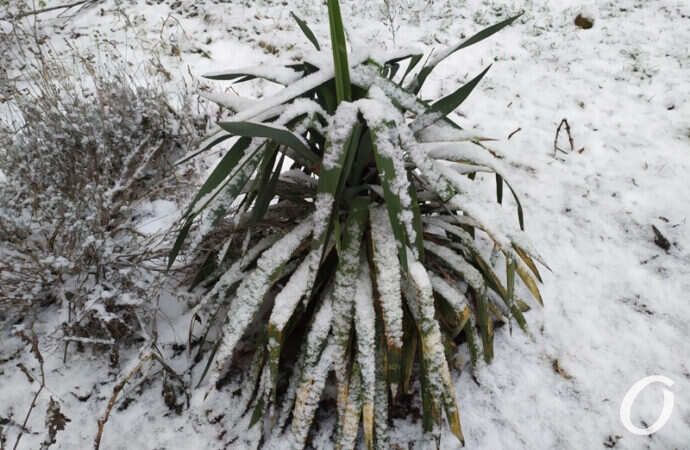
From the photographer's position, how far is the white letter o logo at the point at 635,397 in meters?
A: 1.34

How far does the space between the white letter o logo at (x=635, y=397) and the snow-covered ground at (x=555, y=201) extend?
0.06 feet

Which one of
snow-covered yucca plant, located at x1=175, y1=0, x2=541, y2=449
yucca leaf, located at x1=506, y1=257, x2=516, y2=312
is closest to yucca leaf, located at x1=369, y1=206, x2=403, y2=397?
snow-covered yucca plant, located at x1=175, y1=0, x2=541, y2=449

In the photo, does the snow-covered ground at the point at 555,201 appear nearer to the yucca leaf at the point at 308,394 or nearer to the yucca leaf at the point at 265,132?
the yucca leaf at the point at 308,394

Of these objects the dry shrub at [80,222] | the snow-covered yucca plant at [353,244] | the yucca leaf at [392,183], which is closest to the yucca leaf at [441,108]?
the snow-covered yucca plant at [353,244]

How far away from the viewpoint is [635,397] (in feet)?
4.65

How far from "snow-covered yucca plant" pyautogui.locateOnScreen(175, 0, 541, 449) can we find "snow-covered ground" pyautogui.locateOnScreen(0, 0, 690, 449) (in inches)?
8.7

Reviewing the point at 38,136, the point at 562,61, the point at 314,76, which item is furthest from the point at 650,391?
the point at 38,136

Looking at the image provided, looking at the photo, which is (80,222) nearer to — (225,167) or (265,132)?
(225,167)

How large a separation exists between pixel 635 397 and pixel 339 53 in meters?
1.52

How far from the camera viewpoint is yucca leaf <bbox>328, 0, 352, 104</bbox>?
40.9 inches

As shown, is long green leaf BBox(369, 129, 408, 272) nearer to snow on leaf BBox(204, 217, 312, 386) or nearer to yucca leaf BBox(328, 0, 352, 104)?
yucca leaf BBox(328, 0, 352, 104)

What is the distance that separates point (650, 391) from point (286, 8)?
431 cm

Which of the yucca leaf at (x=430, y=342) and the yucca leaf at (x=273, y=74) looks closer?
the yucca leaf at (x=430, y=342)

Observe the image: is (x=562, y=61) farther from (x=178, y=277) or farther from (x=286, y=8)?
(x=178, y=277)
